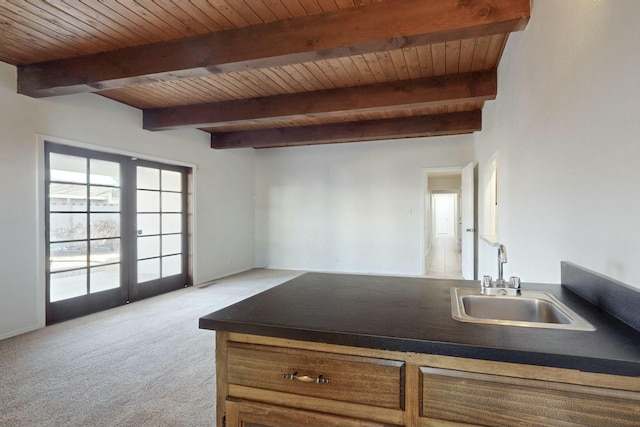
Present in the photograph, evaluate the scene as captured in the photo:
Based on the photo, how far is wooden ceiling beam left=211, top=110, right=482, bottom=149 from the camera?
188 inches

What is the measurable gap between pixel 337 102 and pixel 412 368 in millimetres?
3367

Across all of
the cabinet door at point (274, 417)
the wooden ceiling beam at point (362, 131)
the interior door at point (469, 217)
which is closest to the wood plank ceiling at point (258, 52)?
the wooden ceiling beam at point (362, 131)

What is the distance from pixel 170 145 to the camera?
194 inches

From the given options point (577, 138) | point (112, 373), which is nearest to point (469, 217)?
point (577, 138)

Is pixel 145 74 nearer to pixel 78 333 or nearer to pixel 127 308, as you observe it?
pixel 78 333

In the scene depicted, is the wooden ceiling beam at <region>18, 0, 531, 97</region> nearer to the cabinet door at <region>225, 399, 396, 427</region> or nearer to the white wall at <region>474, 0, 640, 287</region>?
the white wall at <region>474, 0, 640, 287</region>

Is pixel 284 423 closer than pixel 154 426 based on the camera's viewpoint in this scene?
Yes

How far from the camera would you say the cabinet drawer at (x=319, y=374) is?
93cm

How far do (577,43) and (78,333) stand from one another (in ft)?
14.5

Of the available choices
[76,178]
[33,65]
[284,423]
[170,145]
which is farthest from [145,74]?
[284,423]

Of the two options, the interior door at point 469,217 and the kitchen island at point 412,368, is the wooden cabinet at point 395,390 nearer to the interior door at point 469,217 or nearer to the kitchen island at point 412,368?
the kitchen island at point 412,368

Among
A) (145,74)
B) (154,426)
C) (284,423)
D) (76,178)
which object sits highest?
(145,74)

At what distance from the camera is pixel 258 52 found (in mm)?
2445

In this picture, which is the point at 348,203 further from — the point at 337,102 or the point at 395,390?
the point at 395,390
